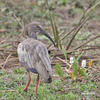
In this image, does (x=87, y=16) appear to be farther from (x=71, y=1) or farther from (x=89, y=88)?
(x=71, y=1)

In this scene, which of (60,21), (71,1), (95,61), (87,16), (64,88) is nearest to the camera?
(64,88)

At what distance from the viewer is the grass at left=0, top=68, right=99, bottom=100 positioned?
5836 millimetres

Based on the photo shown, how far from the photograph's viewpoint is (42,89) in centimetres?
625

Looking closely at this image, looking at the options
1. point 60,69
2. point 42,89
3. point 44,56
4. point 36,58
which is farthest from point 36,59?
point 60,69

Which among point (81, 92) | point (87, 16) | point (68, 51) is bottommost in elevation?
point (81, 92)

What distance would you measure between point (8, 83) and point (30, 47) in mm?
1023

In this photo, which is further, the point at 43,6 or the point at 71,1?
the point at 71,1

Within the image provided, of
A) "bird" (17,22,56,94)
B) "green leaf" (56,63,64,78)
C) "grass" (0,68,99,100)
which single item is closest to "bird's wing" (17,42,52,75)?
"bird" (17,22,56,94)

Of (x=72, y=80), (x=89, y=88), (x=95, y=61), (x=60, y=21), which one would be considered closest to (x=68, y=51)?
(x=95, y=61)

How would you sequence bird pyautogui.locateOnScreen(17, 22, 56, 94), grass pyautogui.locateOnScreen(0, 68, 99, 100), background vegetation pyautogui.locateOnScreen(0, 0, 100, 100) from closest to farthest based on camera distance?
bird pyautogui.locateOnScreen(17, 22, 56, 94) → grass pyautogui.locateOnScreen(0, 68, 99, 100) → background vegetation pyautogui.locateOnScreen(0, 0, 100, 100)

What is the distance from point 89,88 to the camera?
6.29 m

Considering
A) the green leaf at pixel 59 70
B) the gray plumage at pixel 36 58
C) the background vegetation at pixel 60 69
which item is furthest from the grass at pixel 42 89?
the gray plumage at pixel 36 58

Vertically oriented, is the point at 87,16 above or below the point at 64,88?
above

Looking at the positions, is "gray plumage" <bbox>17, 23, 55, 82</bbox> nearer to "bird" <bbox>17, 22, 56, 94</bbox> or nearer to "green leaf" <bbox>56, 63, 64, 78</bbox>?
"bird" <bbox>17, 22, 56, 94</bbox>
